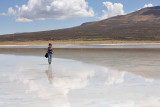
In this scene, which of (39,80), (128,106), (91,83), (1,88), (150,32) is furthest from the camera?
(150,32)

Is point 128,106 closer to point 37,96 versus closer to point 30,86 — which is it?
point 37,96

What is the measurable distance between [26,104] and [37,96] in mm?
1136

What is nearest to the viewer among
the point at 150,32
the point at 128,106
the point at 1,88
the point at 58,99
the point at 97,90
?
the point at 128,106

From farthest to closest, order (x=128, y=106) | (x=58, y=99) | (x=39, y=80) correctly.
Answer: (x=39, y=80)
(x=58, y=99)
(x=128, y=106)

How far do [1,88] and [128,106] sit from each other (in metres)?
5.21

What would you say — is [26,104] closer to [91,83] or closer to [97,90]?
[97,90]

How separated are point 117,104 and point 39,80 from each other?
5607 mm

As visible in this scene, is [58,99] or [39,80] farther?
[39,80]

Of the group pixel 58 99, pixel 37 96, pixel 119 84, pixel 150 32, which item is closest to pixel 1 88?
pixel 37 96

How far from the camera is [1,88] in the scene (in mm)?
10969

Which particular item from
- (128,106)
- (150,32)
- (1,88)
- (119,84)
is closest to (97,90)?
(119,84)

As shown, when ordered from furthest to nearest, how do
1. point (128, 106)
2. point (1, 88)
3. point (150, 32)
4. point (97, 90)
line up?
point (150, 32) → point (1, 88) → point (97, 90) → point (128, 106)

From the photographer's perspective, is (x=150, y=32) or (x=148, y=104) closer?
(x=148, y=104)

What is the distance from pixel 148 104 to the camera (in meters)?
8.11
